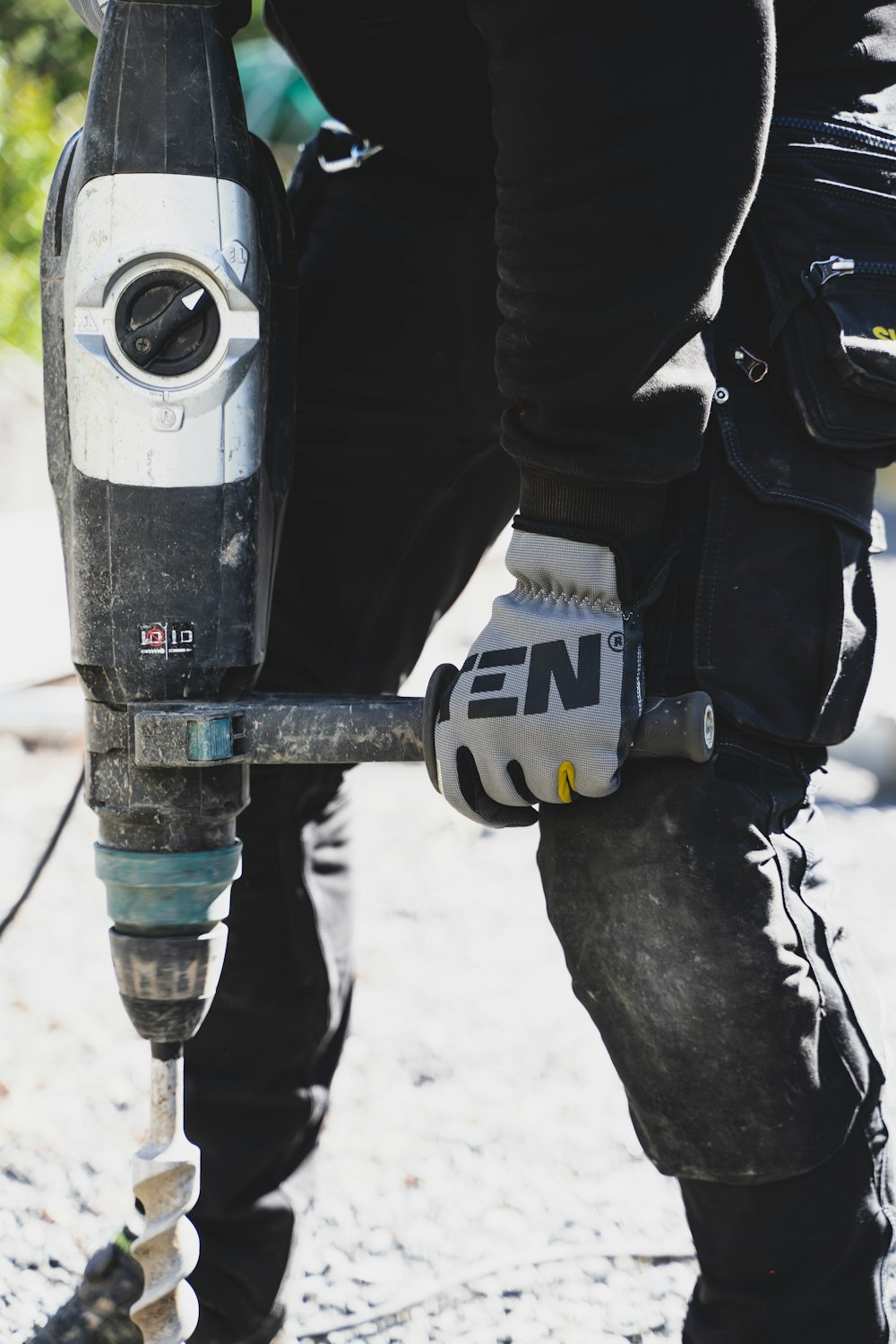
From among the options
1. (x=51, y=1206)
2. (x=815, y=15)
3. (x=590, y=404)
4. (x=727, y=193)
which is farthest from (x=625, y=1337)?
(x=815, y=15)

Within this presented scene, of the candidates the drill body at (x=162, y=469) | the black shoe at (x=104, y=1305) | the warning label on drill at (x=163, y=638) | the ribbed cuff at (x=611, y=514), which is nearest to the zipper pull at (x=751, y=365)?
the ribbed cuff at (x=611, y=514)

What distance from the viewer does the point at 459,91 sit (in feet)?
4.69

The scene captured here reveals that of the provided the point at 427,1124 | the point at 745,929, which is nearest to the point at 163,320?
the point at 745,929

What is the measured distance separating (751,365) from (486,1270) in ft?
4.75

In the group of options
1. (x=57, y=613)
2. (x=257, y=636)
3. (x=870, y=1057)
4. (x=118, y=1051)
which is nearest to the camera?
(x=870, y=1057)

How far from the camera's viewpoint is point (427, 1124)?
243 centimetres

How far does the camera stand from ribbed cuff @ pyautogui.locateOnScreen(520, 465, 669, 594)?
1156 millimetres

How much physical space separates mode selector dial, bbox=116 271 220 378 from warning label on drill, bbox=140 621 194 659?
0.76 ft

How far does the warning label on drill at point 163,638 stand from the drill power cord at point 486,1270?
1112mm

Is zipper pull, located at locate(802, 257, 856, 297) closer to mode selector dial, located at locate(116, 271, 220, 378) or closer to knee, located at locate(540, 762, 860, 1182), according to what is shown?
knee, located at locate(540, 762, 860, 1182)

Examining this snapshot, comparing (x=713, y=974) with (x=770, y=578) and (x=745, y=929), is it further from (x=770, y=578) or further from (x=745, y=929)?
(x=770, y=578)

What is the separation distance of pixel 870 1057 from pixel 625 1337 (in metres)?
0.95

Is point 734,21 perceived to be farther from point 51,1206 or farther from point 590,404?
point 51,1206

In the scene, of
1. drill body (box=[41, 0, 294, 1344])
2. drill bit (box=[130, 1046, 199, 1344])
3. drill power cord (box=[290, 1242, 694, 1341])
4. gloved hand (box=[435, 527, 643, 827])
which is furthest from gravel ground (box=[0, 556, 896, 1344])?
gloved hand (box=[435, 527, 643, 827])
